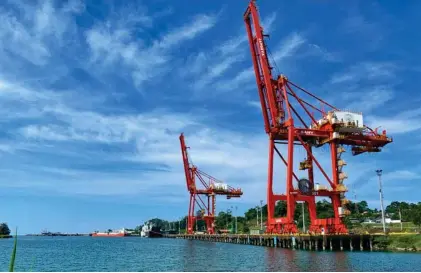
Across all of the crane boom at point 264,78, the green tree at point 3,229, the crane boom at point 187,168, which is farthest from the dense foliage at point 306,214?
the green tree at point 3,229

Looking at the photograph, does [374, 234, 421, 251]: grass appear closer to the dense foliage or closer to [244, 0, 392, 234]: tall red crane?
[244, 0, 392, 234]: tall red crane

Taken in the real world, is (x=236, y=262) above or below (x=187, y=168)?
below

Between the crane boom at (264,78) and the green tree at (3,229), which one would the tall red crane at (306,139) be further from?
the green tree at (3,229)

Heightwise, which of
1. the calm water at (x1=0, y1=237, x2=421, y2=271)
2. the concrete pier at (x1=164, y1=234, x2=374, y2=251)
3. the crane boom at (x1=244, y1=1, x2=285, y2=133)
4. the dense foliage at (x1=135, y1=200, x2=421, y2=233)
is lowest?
the calm water at (x1=0, y1=237, x2=421, y2=271)

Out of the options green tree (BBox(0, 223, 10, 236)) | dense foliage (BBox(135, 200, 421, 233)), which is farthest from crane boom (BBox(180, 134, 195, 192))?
green tree (BBox(0, 223, 10, 236))

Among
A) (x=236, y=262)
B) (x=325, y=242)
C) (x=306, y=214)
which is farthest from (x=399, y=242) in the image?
(x=306, y=214)

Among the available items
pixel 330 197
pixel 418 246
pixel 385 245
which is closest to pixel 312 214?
pixel 330 197

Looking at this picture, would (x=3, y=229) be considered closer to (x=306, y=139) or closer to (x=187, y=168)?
(x=187, y=168)

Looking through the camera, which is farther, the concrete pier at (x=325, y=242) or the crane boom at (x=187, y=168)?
the crane boom at (x=187, y=168)

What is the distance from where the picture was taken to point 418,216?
63031 millimetres

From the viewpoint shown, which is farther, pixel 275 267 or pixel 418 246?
pixel 418 246

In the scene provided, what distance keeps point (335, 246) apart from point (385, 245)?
517 centimetres

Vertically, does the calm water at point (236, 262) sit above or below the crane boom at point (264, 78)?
below

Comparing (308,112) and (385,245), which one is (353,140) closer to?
(308,112)
